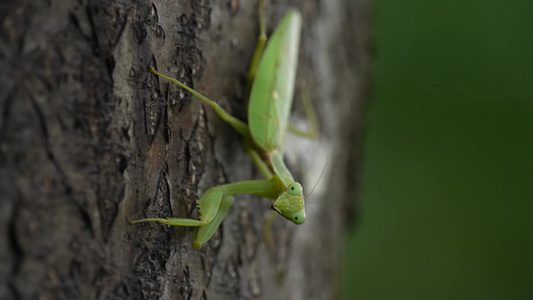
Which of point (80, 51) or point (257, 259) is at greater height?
point (80, 51)

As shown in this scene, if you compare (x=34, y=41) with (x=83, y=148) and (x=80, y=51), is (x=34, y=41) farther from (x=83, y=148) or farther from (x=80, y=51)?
(x=83, y=148)

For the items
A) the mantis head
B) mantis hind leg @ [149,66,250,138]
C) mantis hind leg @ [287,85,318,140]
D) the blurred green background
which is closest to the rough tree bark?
mantis hind leg @ [149,66,250,138]

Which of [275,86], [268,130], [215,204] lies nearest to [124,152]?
[215,204]

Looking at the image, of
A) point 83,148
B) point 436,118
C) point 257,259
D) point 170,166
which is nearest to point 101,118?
point 83,148

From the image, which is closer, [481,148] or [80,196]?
[80,196]

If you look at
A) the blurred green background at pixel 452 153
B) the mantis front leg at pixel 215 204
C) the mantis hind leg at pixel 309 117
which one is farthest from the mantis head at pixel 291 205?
the blurred green background at pixel 452 153

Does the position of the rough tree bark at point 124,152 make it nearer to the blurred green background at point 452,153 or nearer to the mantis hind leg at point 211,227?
the mantis hind leg at point 211,227

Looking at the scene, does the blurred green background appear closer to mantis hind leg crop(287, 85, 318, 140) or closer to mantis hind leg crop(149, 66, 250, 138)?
mantis hind leg crop(287, 85, 318, 140)
